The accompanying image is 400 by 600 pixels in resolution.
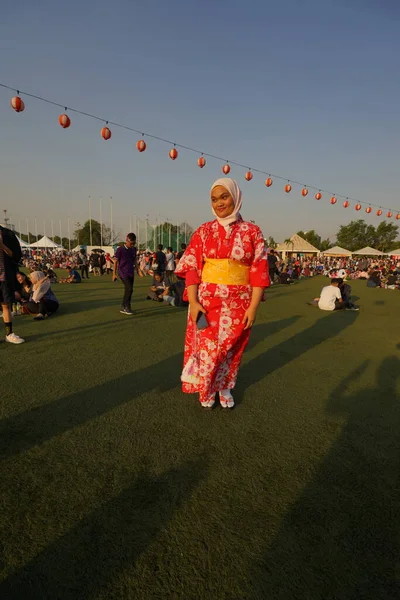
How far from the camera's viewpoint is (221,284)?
2.47m

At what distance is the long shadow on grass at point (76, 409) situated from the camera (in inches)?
86.2

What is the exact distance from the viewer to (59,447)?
6.84ft

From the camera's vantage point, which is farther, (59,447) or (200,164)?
(200,164)

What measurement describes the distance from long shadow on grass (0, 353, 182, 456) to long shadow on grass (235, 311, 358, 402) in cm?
82

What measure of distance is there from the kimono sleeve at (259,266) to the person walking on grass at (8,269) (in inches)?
139

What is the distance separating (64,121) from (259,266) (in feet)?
31.8

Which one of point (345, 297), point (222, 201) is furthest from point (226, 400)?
point (345, 297)

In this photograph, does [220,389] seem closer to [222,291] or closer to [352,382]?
[222,291]

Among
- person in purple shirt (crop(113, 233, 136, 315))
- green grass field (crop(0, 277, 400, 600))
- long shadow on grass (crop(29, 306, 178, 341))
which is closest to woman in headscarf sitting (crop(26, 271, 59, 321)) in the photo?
long shadow on grass (crop(29, 306, 178, 341))

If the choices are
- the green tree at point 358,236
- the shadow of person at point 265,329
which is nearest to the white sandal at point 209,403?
the shadow of person at point 265,329

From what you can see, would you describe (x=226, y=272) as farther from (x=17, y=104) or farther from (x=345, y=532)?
(x=17, y=104)

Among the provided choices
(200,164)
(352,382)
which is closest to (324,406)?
(352,382)

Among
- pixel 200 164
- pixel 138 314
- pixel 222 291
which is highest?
pixel 200 164

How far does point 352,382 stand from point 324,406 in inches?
32.6
